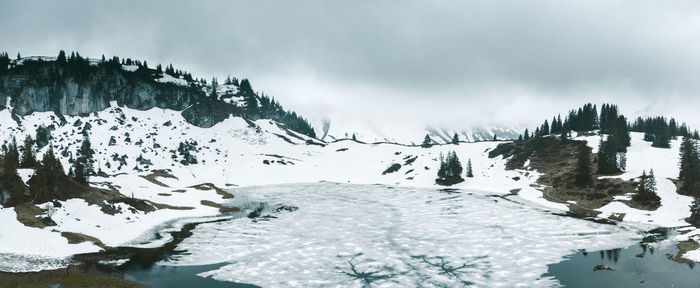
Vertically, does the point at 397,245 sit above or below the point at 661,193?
below

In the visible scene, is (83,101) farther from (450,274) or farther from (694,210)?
(694,210)

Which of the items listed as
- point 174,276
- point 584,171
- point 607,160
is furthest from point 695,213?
point 174,276

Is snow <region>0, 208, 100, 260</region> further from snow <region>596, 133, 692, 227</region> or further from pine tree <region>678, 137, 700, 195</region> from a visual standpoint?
pine tree <region>678, 137, 700, 195</region>

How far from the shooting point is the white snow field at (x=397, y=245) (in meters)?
31.3

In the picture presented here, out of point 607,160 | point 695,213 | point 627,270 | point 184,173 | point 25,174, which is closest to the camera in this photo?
point 627,270

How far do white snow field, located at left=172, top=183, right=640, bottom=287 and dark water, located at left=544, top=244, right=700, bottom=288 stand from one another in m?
1.59

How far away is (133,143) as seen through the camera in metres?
165

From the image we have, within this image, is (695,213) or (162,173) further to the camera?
(162,173)

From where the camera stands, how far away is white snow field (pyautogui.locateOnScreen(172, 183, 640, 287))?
31.3 metres

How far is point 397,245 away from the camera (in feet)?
137

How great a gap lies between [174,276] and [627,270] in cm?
3912

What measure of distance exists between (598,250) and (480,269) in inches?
641

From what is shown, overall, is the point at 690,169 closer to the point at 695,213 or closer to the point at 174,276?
the point at 695,213

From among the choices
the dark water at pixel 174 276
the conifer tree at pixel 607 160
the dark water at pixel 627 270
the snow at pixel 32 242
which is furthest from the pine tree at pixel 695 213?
the snow at pixel 32 242
